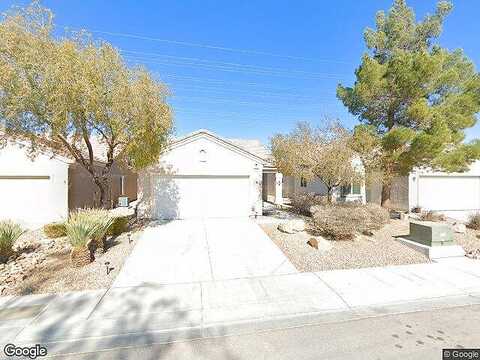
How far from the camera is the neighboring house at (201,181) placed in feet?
41.2

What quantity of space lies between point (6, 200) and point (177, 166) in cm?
746

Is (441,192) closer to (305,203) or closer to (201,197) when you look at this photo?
(305,203)

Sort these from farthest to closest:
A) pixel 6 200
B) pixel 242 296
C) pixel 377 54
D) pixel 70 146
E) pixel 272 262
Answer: pixel 377 54 → pixel 6 200 → pixel 70 146 → pixel 272 262 → pixel 242 296

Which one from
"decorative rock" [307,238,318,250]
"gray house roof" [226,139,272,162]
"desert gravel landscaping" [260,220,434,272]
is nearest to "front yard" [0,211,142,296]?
"desert gravel landscaping" [260,220,434,272]

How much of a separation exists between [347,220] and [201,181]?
6878 millimetres

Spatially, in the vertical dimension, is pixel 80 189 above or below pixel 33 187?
below

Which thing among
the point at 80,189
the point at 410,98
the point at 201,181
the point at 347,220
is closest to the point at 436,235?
the point at 347,220

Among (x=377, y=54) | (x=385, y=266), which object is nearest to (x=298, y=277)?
(x=385, y=266)

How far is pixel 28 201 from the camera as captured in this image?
11742 millimetres

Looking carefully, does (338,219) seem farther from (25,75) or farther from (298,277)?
(25,75)

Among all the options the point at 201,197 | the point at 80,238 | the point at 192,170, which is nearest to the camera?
the point at 80,238

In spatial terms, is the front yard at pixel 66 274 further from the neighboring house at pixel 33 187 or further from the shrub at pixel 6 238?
the neighboring house at pixel 33 187

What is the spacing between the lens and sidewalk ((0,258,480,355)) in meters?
4.39

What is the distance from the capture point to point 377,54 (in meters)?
12.4
